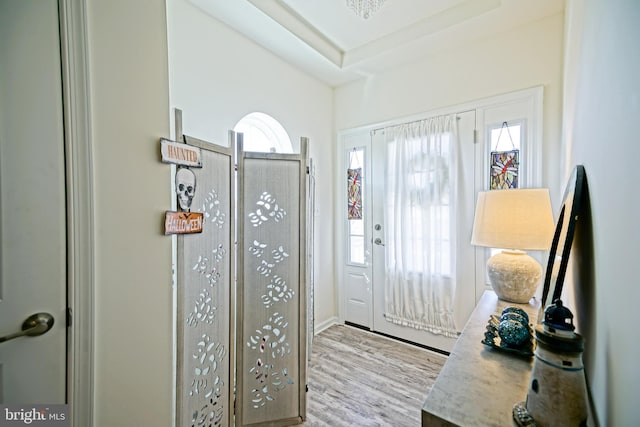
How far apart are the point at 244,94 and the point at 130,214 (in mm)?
1585

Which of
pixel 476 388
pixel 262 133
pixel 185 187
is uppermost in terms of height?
pixel 262 133

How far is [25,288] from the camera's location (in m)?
0.88

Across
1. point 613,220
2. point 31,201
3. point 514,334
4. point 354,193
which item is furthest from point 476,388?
point 354,193

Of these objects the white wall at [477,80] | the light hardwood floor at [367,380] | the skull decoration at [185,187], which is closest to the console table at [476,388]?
the light hardwood floor at [367,380]

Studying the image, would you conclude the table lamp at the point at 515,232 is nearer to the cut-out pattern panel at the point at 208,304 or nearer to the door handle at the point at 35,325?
the cut-out pattern panel at the point at 208,304

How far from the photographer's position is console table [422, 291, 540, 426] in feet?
2.21

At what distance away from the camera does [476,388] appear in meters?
0.78

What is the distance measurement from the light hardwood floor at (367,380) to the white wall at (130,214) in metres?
1.09

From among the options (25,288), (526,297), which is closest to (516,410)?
(526,297)

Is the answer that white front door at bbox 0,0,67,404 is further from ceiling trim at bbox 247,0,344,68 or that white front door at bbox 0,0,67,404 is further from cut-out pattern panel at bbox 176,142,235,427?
ceiling trim at bbox 247,0,344,68

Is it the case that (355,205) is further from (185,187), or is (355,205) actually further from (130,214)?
(130,214)

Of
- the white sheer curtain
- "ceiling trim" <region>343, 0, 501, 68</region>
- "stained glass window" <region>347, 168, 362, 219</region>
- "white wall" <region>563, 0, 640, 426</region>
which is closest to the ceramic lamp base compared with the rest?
"white wall" <region>563, 0, 640, 426</region>

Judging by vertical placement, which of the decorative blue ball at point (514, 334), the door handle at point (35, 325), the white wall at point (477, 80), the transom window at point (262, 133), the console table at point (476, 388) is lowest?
the console table at point (476, 388)

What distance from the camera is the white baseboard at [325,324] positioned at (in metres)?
2.94
